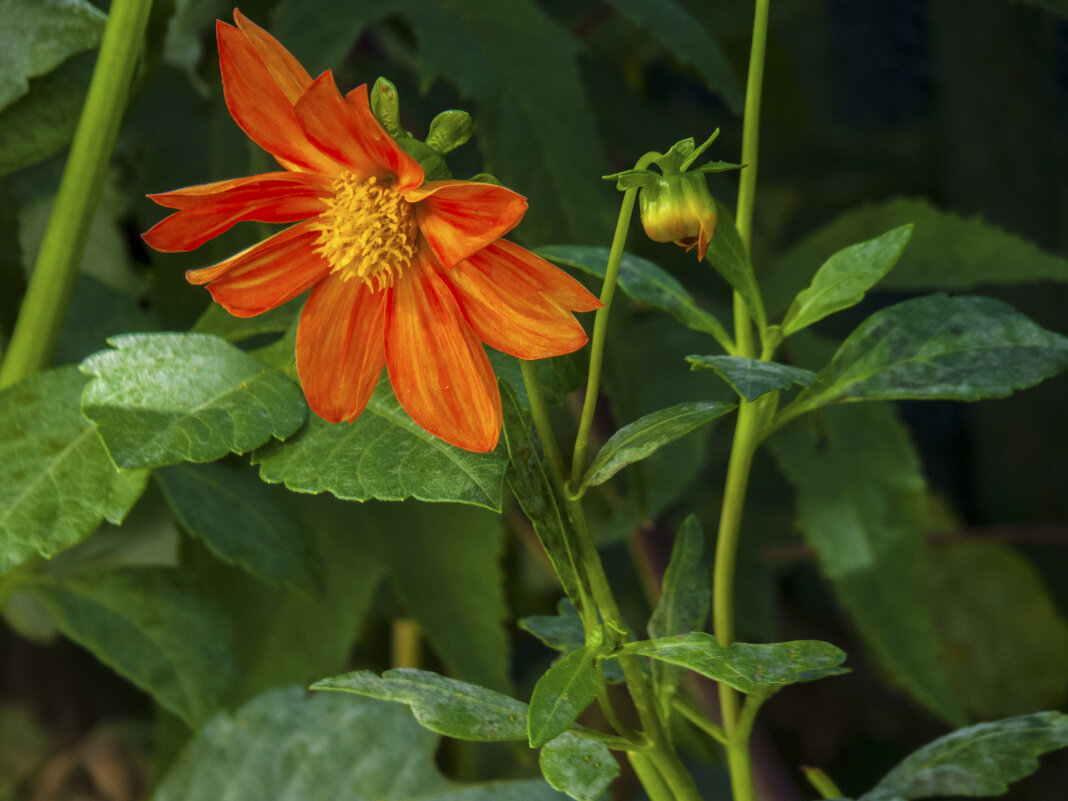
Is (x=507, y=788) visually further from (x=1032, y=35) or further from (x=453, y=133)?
(x=1032, y=35)

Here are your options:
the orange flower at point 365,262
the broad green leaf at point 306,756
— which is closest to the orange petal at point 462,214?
the orange flower at point 365,262

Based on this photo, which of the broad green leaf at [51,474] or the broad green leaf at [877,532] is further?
the broad green leaf at [877,532]

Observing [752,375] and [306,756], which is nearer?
[752,375]

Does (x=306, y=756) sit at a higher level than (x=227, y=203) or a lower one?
lower

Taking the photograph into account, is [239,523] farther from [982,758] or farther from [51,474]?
[982,758]

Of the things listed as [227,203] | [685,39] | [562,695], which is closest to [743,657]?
[562,695]

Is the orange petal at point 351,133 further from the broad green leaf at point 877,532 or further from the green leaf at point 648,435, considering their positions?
the broad green leaf at point 877,532

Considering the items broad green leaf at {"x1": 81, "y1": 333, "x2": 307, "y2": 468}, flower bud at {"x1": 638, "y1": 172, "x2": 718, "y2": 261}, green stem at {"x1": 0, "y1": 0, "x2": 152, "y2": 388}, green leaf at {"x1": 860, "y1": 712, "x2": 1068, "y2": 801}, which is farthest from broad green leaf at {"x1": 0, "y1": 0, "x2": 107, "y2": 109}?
green leaf at {"x1": 860, "y1": 712, "x2": 1068, "y2": 801}
